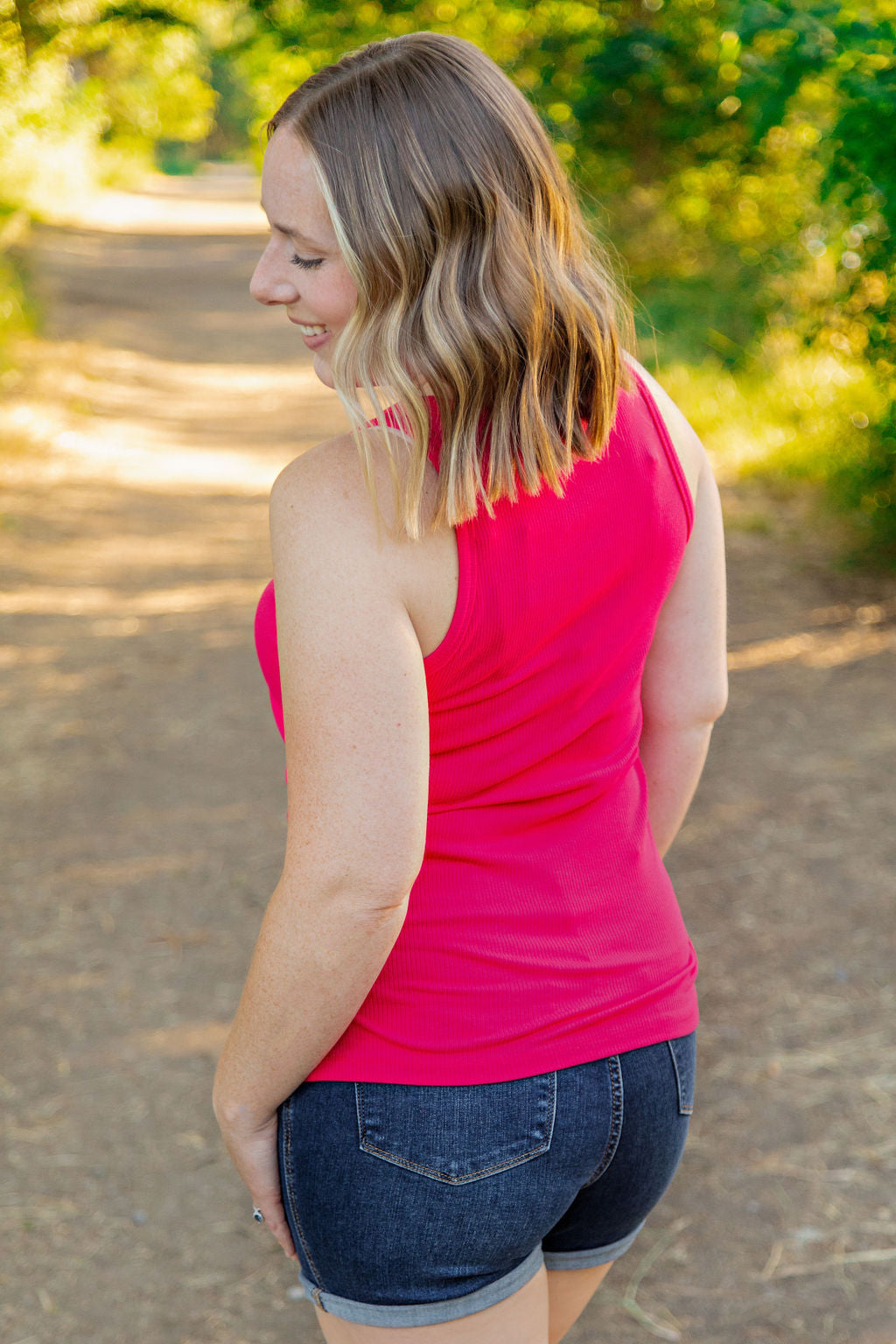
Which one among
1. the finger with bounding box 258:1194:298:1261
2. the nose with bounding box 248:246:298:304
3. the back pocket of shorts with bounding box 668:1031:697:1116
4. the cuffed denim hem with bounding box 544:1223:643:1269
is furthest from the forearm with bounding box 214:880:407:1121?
the nose with bounding box 248:246:298:304

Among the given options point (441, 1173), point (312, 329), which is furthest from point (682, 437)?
point (441, 1173)

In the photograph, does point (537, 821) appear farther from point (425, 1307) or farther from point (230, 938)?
point (230, 938)

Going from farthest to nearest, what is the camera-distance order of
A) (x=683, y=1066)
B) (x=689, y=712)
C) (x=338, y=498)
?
(x=689, y=712) < (x=683, y=1066) < (x=338, y=498)

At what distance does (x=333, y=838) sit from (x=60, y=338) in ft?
42.6

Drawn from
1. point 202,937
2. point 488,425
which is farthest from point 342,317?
point 202,937

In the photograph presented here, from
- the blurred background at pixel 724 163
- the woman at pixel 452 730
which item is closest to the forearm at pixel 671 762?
the woman at pixel 452 730

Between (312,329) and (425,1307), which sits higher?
(312,329)

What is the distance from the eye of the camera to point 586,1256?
4.73 ft

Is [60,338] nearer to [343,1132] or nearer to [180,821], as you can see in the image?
[180,821]

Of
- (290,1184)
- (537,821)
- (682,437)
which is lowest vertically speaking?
(290,1184)

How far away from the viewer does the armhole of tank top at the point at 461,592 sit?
1086 millimetres

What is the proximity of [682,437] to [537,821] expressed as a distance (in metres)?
0.47

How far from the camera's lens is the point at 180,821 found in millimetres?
4418

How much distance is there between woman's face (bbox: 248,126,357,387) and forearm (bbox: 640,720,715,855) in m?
0.72
